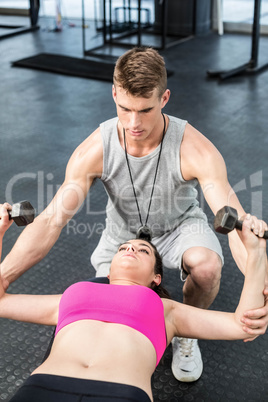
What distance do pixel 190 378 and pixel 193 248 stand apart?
0.44m

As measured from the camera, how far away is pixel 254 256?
4.37 ft

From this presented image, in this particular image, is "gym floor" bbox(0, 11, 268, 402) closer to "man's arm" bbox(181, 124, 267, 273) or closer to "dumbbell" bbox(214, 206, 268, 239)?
"man's arm" bbox(181, 124, 267, 273)

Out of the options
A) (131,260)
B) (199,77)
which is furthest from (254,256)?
(199,77)

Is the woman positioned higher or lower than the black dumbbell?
lower

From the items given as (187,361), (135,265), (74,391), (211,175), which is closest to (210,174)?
(211,175)

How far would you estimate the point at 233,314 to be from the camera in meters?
1.48

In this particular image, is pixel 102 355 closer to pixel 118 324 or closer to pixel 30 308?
pixel 118 324

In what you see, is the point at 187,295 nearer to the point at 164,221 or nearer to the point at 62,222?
the point at 164,221

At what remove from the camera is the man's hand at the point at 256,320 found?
1.39 m

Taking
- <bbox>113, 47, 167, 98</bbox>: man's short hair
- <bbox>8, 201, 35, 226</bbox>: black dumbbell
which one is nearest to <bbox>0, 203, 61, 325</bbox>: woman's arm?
<bbox>8, 201, 35, 226</bbox>: black dumbbell

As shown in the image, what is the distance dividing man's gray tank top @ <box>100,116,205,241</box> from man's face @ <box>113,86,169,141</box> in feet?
0.44

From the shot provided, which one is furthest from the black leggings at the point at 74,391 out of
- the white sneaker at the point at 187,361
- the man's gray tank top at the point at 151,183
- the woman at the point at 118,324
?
the man's gray tank top at the point at 151,183

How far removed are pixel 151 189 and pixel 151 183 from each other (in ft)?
0.07

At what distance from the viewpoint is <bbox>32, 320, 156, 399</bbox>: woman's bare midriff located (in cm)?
126
